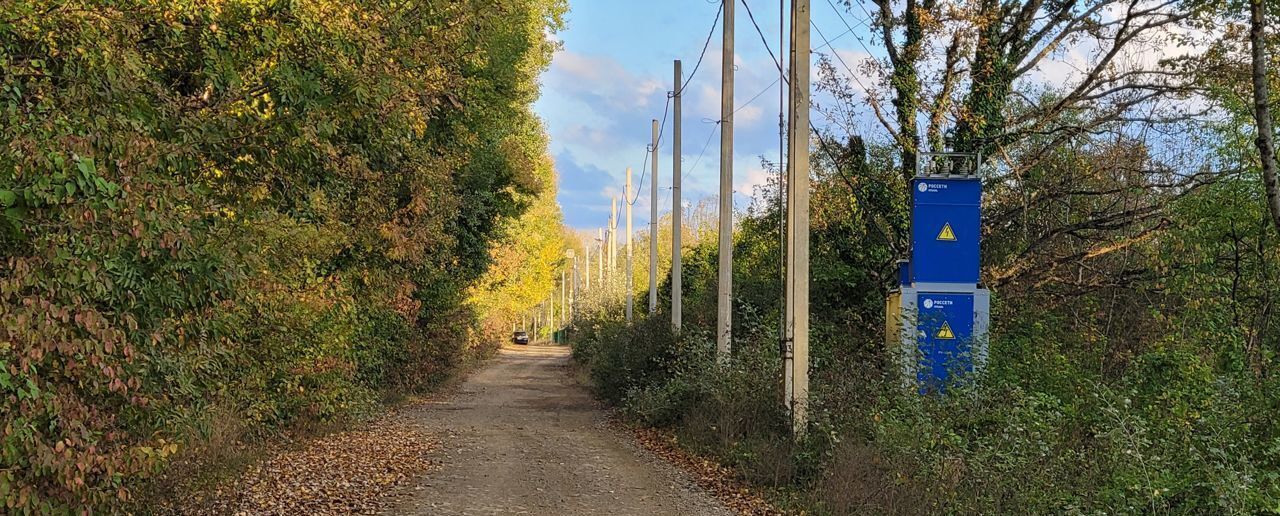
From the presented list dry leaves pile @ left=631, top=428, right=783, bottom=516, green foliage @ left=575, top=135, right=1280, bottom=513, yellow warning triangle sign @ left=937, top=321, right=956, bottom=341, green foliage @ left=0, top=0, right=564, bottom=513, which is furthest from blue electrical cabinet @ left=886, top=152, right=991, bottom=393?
green foliage @ left=0, top=0, right=564, bottom=513

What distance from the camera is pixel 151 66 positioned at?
20.6 feet

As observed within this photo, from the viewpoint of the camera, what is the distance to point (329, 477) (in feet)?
33.0

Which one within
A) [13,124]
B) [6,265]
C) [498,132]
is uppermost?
[498,132]

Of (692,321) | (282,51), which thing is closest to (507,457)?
(282,51)

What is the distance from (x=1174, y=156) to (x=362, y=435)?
42.0 ft

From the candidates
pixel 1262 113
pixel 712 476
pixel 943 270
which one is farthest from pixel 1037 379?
pixel 712 476

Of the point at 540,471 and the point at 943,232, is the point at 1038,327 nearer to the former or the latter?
the point at 943,232

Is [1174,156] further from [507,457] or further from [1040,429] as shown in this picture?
[507,457]

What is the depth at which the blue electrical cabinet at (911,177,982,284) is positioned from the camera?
35.1 feet

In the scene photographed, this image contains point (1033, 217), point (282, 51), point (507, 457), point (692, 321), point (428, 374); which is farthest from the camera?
point (428, 374)

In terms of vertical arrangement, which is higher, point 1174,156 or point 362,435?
point 1174,156

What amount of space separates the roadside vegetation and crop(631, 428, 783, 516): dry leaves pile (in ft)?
0.67

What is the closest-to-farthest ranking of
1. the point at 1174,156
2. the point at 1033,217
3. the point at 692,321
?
1. the point at 1174,156
2. the point at 1033,217
3. the point at 692,321

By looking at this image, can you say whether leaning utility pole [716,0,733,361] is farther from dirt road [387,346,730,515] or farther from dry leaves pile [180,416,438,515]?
dry leaves pile [180,416,438,515]
